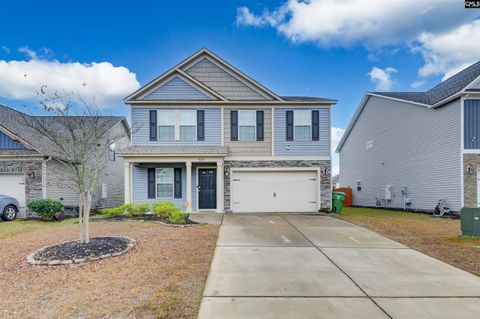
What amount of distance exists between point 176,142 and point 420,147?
12767mm

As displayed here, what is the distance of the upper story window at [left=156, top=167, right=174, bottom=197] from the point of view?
44.4ft

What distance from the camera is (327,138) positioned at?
45.3 ft

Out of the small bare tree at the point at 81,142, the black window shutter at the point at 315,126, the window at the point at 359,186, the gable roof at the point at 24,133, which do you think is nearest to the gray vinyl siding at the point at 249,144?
the black window shutter at the point at 315,126

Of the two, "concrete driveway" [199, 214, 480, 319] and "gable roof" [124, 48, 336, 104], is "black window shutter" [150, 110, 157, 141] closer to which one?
"gable roof" [124, 48, 336, 104]

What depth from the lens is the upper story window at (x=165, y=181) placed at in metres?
13.5

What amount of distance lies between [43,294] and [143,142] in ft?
32.9

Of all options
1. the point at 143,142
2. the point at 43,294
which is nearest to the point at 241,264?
the point at 43,294

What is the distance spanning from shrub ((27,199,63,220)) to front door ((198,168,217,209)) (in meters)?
6.09

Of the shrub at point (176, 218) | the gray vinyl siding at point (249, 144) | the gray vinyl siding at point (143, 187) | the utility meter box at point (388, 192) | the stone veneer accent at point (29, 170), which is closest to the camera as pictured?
the shrub at point (176, 218)

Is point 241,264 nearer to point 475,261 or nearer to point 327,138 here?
point 475,261

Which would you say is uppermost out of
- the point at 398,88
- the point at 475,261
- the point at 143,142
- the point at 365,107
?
the point at 398,88

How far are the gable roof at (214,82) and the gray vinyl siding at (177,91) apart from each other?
21 centimetres

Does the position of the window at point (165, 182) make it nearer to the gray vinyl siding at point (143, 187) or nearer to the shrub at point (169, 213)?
the gray vinyl siding at point (143, 187)

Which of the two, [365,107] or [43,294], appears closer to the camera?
[43,294]
